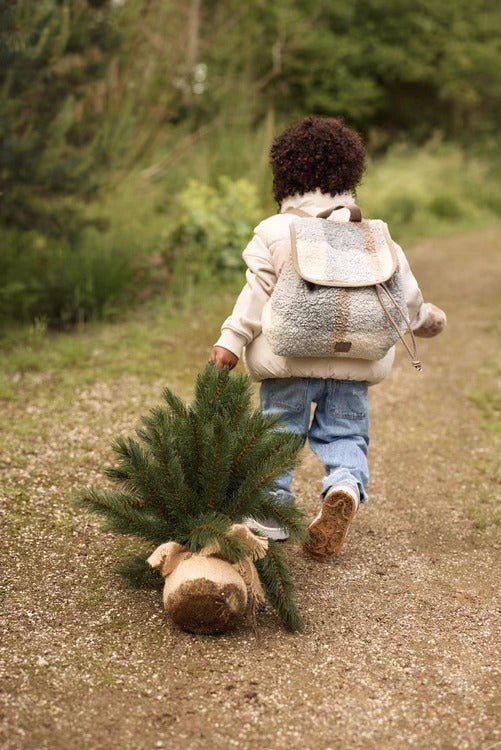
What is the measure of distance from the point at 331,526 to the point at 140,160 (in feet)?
19.7

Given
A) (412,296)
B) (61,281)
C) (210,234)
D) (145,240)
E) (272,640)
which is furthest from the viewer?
(145,240)

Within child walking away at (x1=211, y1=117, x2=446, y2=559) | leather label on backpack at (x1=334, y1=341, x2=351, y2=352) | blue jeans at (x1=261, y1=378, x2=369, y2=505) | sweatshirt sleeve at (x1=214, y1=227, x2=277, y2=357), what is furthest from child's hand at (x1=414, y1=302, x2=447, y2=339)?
sweatshirt sleeve at (x1=214, y1=227, x2=277, y2=357)

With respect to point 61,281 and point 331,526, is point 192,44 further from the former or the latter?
point 331,526

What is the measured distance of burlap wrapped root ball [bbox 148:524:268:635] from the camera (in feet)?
9.05

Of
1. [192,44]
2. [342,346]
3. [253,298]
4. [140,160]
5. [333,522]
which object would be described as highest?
[192,44]

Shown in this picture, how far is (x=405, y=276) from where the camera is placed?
3418mm

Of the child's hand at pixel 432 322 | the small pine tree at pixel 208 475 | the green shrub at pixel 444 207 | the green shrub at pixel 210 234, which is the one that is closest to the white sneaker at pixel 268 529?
the small pine tree at pixel 208 475

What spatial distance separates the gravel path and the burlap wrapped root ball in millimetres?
77

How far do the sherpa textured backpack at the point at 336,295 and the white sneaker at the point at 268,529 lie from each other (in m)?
0.63

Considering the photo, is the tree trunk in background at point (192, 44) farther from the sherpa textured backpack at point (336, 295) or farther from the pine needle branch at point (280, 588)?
the pine needle branch at point (280, 588)

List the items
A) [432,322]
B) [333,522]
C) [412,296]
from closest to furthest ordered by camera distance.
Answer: [333,522]
[412,296]
[432,322]

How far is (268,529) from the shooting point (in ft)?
A: 11.5

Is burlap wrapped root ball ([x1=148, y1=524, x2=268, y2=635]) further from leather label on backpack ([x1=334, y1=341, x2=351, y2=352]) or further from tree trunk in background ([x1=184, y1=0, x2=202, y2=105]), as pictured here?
tree trunk in background ([x1=184, y1=0, x2=202, y2=105])

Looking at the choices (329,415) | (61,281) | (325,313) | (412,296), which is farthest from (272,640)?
(61,281)
